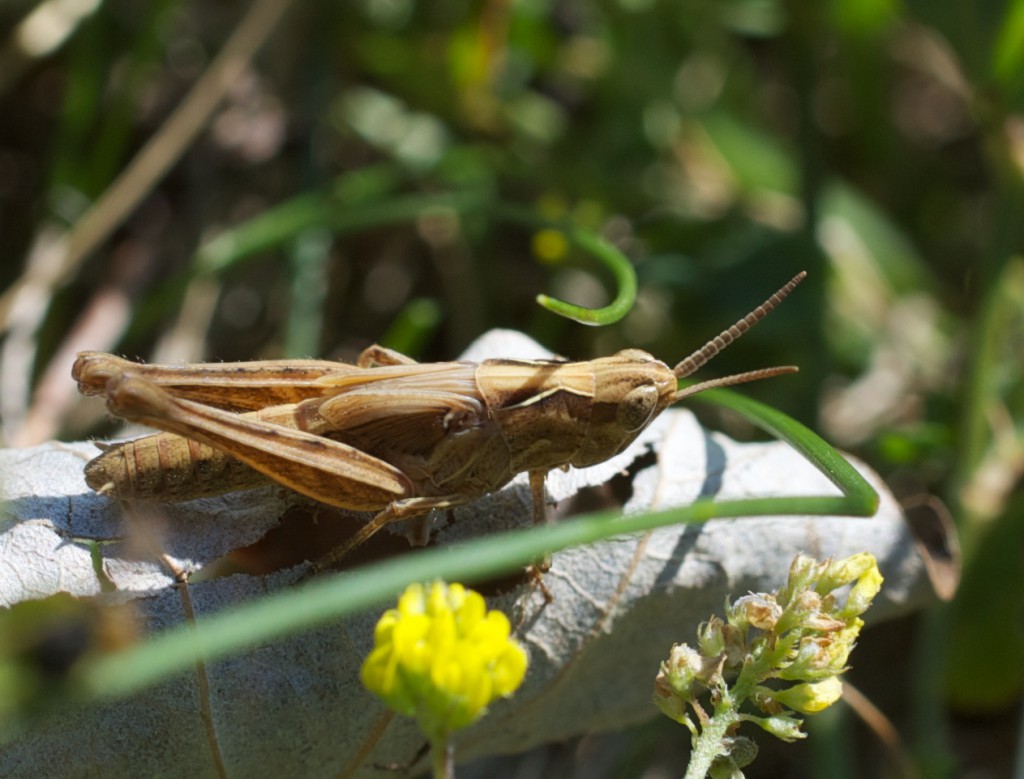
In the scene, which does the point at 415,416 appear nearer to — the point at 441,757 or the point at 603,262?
the point at 603,262

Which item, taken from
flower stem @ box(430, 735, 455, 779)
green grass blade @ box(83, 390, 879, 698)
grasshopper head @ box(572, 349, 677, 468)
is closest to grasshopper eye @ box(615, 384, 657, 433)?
grasshopper head @ box(572, 349, 677, 468)

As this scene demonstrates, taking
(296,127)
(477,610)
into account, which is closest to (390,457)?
(477,610)

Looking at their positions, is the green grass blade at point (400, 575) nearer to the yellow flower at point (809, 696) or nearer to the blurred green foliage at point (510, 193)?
the yellow flower at point (809, 696)

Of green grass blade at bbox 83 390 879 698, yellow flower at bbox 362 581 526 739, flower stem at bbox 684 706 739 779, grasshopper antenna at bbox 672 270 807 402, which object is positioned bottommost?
flower stem at bbox 684 706 739 779

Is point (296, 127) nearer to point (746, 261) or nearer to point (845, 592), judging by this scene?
point (746, 261)

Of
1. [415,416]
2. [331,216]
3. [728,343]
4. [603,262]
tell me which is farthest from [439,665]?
[331,216]

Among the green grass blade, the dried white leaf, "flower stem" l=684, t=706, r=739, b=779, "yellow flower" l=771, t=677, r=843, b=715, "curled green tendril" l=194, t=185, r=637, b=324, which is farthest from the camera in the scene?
"curled green tendril" l=194, t=185, r=637, b=324

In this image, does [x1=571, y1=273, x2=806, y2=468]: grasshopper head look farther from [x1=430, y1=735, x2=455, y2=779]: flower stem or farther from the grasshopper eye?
[x1=430, y1=735, x2=455, y2=779]: flower stem
